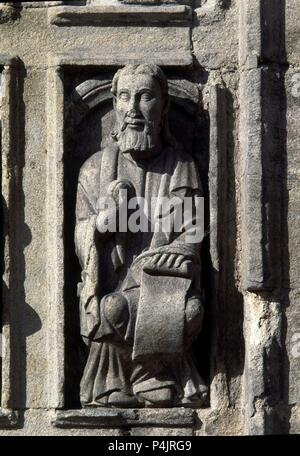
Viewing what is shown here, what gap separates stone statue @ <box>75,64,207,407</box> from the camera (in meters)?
11.5

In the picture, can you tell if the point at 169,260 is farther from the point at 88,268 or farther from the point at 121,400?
the point at 121,400

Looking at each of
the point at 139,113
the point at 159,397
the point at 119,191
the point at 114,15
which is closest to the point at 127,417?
the point at 159,397

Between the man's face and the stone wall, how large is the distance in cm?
20

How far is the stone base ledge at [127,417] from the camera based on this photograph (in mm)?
11602

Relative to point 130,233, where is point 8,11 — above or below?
above

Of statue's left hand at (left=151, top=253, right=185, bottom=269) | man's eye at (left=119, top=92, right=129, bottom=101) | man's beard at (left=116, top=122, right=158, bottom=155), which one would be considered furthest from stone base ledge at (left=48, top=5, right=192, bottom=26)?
statue's left hand at (left=151, top=253, right=185, bottom=269)

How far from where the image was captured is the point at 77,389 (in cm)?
1173

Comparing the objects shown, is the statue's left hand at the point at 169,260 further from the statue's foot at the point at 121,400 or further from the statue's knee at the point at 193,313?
the statue's foot at the point at 121,400

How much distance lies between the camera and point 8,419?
11.7 m

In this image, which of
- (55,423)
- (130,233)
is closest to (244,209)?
(130,233)

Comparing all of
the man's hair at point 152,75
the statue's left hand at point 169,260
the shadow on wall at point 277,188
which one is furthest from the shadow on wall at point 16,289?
the shadow on wall at point 277,188

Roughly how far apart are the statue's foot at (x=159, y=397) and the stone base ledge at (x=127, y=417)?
0.03 meters

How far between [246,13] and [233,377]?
170cm

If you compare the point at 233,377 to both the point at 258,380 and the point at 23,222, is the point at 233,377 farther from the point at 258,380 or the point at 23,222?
the point at 23,222
